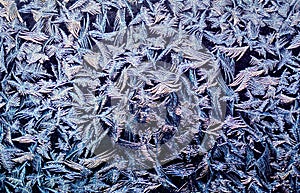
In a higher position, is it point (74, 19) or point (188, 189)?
point (74, 19)

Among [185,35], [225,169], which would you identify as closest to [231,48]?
[185,35]

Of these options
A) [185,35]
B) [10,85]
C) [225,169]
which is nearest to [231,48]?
[185,35]

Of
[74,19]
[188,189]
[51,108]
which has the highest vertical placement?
[74,19]

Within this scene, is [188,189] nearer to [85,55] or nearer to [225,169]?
[225,169]

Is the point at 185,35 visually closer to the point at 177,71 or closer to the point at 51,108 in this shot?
the point at 177,71

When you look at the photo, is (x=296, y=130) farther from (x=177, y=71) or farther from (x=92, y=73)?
(x=92, y=73)

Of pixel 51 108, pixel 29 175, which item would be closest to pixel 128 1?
pixel 51 108

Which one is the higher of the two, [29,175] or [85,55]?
[85,55]
